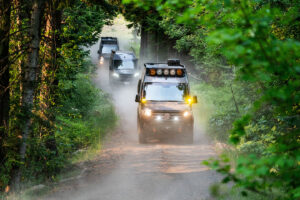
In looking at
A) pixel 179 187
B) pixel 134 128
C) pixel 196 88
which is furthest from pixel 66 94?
pixel 196 88

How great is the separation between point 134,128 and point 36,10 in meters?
10.5

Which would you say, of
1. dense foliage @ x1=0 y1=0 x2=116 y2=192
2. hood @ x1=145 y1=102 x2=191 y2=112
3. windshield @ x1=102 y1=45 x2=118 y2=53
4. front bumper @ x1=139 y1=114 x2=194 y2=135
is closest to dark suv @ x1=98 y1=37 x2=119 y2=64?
windshield @ x1=102 y1=45 x2=118 y2=53

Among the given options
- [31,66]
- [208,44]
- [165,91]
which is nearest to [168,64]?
[165,91]

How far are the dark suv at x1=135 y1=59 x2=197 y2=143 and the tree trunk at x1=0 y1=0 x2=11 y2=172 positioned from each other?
6.50 m

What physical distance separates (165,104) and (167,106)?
187 mm

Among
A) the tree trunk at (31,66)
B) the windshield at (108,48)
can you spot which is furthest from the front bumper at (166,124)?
the windshield at (108,48)

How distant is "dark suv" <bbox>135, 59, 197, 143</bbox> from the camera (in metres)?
14.2

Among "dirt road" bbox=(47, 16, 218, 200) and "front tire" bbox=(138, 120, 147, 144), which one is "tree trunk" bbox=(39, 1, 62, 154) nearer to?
"dirt road" bbox=(47, 16, 218, 200)

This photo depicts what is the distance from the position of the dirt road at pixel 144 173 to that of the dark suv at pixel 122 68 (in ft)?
39.8

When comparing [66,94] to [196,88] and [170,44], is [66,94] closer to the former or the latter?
[196,88]

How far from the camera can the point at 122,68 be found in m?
28.0

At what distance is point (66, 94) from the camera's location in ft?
34.5

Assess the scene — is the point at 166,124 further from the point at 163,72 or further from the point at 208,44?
the point at 208,44

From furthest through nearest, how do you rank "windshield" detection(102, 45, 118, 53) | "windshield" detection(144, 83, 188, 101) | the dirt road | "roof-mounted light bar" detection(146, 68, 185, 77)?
"windshield" detection(102, 45, 118, 53) → "roof-mounted light bar" detection(146, 68, 185, 77) → "windshield" detection(144, 83, 188, 101) → the dirt road
